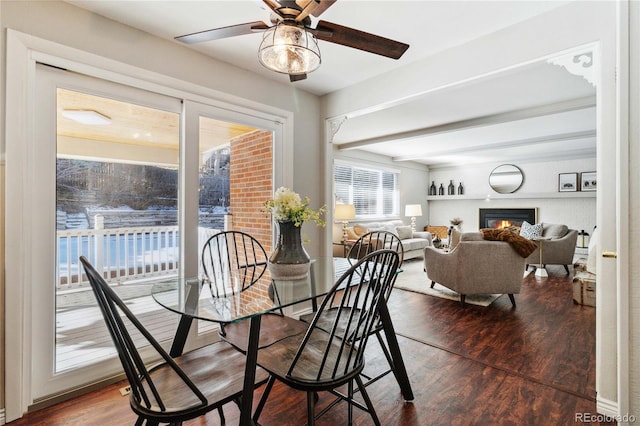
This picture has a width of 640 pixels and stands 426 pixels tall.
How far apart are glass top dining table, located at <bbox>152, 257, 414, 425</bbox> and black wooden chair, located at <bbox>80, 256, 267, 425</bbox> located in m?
0.14

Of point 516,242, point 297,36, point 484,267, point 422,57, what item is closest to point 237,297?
point 297,36

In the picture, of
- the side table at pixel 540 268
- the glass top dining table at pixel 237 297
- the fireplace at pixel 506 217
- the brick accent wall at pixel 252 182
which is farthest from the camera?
the fireplace at pixel 506 217

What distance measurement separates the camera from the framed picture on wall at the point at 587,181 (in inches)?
257

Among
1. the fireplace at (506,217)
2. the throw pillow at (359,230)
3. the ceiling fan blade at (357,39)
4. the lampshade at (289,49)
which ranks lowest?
the throw pillow at (359,230)

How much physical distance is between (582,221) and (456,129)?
14.6 feet

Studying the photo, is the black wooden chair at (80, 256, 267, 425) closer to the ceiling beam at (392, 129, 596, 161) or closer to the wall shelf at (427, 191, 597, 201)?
the ceiling beam at (392, 129, 596, 161)

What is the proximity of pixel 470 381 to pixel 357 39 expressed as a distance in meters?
2.29

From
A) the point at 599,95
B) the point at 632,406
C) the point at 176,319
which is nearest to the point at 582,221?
the point at 599,95

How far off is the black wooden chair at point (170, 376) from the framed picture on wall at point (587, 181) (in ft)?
26.3

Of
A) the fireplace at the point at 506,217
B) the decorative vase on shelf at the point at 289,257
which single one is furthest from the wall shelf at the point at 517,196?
the decorative vase on shelf at the point at 289,257

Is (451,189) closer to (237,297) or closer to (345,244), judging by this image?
(345,244)

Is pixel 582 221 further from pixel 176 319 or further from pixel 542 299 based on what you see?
pixel 176 319

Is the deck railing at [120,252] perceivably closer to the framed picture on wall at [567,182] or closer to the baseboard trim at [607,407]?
the baseboard trim at [607,407]

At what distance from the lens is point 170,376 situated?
53.4 inches
